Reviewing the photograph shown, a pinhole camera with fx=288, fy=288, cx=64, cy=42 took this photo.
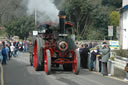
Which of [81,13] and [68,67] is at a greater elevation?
[81,13]

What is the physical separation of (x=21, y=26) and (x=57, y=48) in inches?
1424

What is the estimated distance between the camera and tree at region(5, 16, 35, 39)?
50.1 meters

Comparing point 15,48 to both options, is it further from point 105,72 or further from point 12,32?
point 12,32

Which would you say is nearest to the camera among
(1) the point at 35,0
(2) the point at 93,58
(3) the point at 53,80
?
(3) the point at 53,80

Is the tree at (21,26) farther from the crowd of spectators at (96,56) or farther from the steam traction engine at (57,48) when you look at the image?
the steam traction engine at (57,48)

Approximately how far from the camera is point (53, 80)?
493 inches

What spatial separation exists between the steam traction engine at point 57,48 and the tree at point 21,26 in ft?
112

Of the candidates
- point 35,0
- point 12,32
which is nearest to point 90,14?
point 12,32

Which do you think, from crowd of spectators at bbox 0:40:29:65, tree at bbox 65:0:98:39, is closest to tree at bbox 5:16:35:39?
tree at bbox 65:0:98:39

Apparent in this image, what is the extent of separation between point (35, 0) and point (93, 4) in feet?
108

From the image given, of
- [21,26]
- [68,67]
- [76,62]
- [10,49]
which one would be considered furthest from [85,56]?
[21,26]

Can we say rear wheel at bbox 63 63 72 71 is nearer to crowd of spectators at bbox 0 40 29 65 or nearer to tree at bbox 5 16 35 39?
crowd of spectators at bbox 0 40 29 65

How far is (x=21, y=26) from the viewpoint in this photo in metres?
50.0

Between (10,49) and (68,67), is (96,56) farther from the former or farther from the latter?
(10,49)
